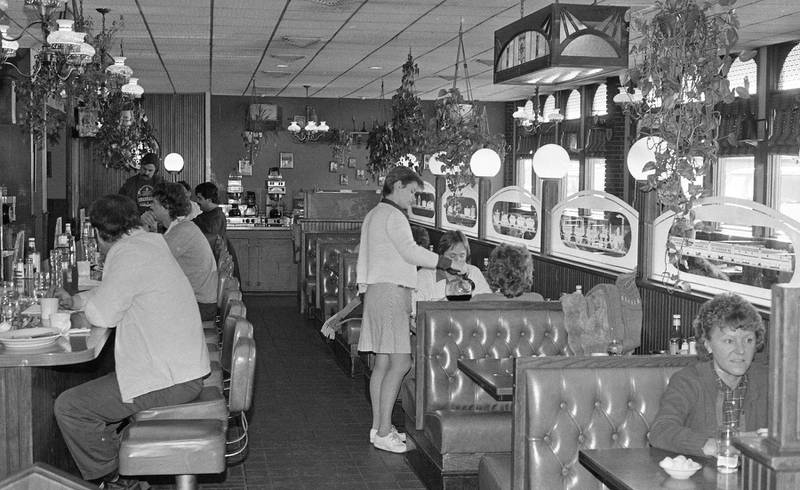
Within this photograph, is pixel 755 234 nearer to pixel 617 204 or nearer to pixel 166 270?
pixel 617 204

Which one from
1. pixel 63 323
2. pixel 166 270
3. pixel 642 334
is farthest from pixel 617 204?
pixel 63 323

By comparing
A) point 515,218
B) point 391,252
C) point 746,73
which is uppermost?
point 746,73

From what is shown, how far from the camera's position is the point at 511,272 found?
19.2 feet

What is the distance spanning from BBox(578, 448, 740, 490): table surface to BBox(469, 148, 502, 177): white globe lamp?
210 inches

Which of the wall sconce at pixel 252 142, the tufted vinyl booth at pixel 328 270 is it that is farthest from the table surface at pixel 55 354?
the wall sconce at pixel 252 142

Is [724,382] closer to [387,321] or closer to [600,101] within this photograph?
[387,321]

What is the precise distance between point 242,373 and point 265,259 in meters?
10.0

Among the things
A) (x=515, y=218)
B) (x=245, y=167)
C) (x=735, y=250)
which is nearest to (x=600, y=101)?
(x=515, y=218)

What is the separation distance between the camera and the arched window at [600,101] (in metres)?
14.3

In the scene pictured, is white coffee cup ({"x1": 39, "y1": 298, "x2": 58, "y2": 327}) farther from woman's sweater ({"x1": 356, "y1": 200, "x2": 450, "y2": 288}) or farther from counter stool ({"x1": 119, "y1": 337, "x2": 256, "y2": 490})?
woman's sweater ({"x1": 356, "y1": 200, "x2": 450, "y2": 288})

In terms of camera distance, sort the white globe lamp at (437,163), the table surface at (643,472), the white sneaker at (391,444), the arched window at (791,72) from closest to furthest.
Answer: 1. the table surface at (643,472)
2. the white sneaker at (391,444)
3. the white globe lamp at (437,163)
4. the arched window at (791,72)

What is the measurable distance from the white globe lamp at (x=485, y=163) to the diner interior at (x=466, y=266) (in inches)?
1.1

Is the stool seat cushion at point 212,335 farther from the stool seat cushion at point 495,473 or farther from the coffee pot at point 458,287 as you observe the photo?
the stool seat cushion at point 495,473

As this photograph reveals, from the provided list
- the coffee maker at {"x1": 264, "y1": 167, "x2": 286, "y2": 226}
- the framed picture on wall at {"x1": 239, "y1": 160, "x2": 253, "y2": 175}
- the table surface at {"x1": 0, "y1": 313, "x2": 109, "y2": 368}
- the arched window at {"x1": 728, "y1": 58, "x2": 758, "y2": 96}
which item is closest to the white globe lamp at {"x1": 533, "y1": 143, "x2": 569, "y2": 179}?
the arched window at {"x1": 728, "y1": 58, "x2": 758, "y2": 96}
